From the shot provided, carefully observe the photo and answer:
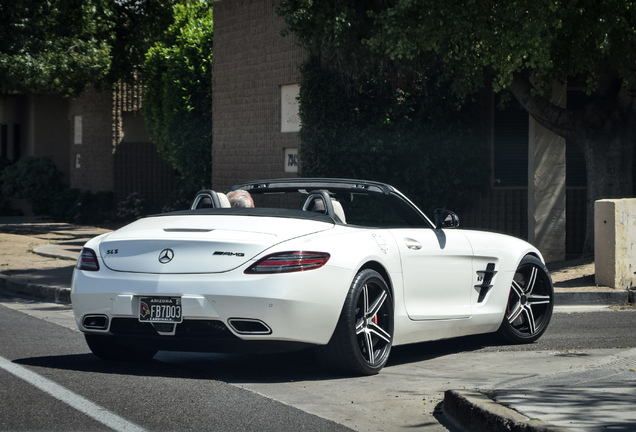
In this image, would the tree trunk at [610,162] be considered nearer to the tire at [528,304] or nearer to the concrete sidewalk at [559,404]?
the tire at [528,304]

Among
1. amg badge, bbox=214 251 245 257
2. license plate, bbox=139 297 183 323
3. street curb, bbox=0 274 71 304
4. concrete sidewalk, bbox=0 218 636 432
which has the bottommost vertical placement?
street curb, bbox=0 274 71 304

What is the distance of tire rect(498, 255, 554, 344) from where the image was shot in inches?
332

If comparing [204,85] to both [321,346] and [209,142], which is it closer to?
[209,142]

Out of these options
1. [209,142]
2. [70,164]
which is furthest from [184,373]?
[70,164]

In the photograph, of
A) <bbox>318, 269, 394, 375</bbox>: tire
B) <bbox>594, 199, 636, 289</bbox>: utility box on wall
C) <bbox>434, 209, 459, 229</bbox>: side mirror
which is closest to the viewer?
<bbox>318, 269, 394, 375</bbox>: tire

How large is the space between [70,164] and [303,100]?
1451 cm

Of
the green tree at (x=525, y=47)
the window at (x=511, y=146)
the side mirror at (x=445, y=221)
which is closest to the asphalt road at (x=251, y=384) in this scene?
the side mirror at (x=445, y=221)

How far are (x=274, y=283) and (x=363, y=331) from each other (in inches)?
33.1

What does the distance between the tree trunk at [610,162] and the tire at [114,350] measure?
377 inches

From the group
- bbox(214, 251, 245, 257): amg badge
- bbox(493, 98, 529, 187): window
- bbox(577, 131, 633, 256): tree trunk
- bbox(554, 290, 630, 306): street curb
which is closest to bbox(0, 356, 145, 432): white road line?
bbox(214, 251, 245, 257): amg badge

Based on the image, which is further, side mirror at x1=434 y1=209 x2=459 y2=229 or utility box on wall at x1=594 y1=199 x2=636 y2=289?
utility box on wall at x1=594 y1=199 x2=636 y2=289

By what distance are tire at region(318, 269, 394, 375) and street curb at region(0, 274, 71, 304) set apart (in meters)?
5.97

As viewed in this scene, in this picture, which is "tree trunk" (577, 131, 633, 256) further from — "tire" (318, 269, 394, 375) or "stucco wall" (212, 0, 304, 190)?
"tire" (318, 269, 394, 375)

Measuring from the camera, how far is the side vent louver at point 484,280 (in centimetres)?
800
